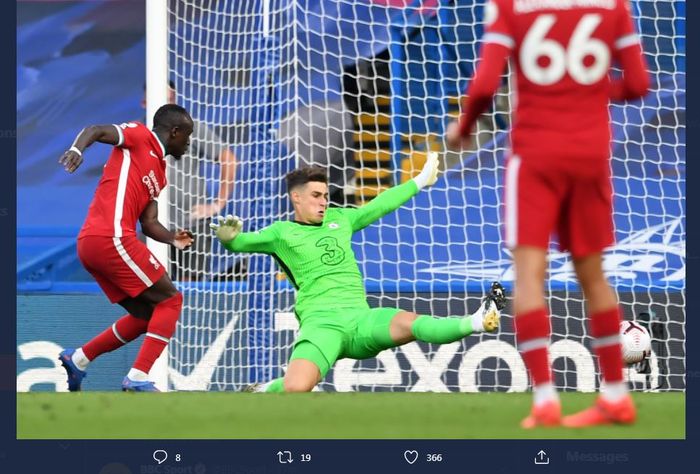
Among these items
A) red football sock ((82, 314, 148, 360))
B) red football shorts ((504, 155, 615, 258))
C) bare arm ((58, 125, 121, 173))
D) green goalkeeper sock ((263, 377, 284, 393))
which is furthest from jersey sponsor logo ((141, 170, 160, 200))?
red football shorts ((504, 155, 615, 258))

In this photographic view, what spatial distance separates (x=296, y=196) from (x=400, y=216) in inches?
104

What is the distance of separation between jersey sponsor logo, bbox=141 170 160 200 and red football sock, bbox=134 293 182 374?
1.75ft

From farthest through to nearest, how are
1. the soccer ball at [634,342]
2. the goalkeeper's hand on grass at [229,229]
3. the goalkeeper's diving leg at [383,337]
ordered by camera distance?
the soccer ball at [634,342] < the goalkeeper's hand on grass at [229,229] < the goalkeeper's diving leg at [383,337]

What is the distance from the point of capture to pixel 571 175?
387cm

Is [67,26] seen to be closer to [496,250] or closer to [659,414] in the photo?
[496,250]

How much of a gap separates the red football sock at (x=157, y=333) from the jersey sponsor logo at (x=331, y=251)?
2.55 ft

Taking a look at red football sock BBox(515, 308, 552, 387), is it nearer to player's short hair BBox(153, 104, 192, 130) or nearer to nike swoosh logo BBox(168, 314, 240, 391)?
player's short hair BBox(153, 104, 192, 130)

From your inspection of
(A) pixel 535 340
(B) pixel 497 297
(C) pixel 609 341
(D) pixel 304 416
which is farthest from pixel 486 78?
(B) pixel 497 297

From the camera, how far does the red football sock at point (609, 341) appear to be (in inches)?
156

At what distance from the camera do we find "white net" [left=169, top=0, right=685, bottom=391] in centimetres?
818

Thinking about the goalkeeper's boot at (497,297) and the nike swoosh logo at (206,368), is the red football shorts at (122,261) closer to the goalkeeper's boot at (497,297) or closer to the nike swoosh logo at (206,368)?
the goalkeeper's boot at (497,297)

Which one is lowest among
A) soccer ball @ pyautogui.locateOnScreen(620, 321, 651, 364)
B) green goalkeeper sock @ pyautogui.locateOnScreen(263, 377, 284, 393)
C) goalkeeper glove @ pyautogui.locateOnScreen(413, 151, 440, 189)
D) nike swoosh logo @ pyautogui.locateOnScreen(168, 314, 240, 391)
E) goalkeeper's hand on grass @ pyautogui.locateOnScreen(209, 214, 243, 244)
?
green goalkeeper sock @ pyautogui.locateOnScreen(263, 377, 284, 393)

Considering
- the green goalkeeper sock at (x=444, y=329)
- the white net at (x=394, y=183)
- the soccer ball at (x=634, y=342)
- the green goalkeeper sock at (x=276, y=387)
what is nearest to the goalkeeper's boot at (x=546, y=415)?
the green goalkeeper sock at (x=444, y=329)

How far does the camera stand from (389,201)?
639 centimetres
